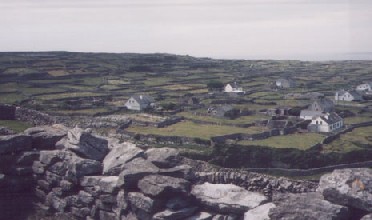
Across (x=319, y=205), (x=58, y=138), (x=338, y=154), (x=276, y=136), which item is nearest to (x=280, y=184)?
(x=319, y=205)

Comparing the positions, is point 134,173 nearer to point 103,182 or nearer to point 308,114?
point 103,182

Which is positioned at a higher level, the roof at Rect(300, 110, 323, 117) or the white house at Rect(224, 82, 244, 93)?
the white house at Rect(224, 82, 244, 93)

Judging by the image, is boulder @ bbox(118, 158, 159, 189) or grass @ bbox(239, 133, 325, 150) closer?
boulder @ bbox(118, 158, 159, 189)

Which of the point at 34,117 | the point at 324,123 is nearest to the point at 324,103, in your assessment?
the point at 324,123

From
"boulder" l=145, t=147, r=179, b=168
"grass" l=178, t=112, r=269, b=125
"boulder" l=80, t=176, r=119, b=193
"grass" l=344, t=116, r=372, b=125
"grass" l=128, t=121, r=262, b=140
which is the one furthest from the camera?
"grass" l=344, t=116, r=372, b=125

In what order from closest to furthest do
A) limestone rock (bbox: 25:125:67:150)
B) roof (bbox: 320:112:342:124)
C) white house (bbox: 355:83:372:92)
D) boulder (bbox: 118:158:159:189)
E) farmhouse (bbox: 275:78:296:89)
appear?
1. boulder (bbox: 118:158:159:189)
2. limestone rock (bbox: 25:125:67:150)
3. roof (bbox: 320:112:342:124)
4. white house (bbox: 355:83:372:92)
5. farmhouse (bbox: 275:78:296:89)

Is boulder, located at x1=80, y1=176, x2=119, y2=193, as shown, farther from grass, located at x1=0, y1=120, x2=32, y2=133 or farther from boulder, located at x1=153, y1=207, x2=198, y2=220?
grass, located at x1=0, y1=120, x2=32, y2=133

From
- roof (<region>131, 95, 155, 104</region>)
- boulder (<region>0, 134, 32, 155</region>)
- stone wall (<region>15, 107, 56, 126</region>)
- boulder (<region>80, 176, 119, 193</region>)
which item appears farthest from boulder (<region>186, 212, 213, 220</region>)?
roof (<region>131, 95, 155, 104</region>)
